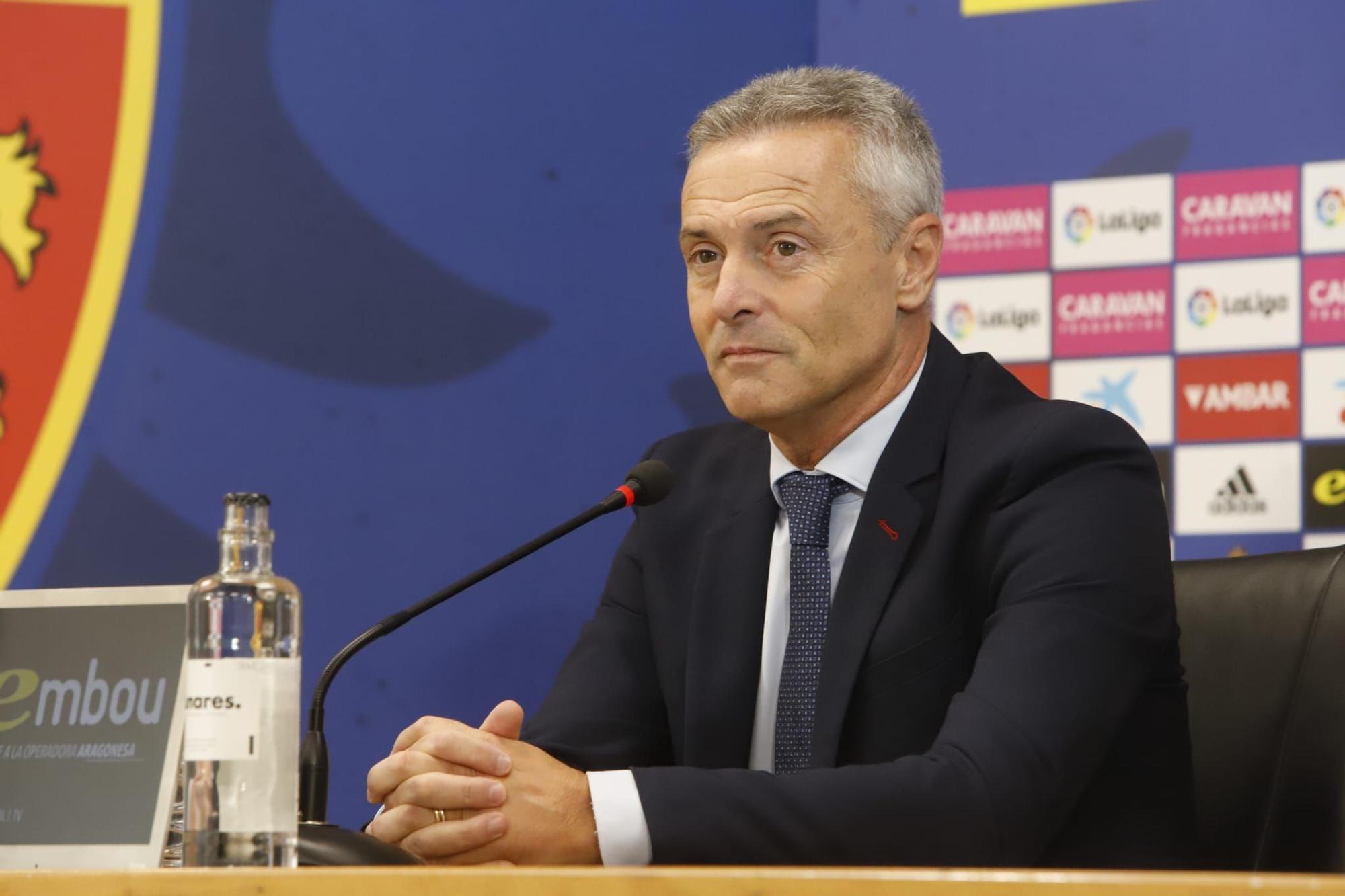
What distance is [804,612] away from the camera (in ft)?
5.76

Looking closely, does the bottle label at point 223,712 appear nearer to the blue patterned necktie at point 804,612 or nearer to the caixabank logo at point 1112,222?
the blue patterned necktie at point 804,612

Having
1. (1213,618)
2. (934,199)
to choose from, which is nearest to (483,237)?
(934,199)

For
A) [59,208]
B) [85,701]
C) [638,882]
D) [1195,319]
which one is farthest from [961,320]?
[638,882]

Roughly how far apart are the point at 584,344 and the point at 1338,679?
1424 millimetres

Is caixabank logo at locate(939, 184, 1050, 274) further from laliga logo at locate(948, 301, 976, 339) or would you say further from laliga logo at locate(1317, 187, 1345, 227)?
laliga logo at locate(1317, 187, 1345, 227)

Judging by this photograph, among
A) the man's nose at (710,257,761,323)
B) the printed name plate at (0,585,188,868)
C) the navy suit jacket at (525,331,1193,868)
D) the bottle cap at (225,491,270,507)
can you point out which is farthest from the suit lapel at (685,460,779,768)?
the bottle cap at (225,491,270,507)

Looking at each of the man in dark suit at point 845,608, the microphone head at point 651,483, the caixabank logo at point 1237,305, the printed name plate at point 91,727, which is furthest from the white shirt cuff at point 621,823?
the caixabank logo at point 1237,305

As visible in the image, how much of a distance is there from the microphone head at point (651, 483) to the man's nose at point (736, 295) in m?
0.26

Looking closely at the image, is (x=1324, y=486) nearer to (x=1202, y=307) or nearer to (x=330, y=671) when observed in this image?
(x=1202, y=307)

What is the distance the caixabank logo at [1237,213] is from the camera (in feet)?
7.61

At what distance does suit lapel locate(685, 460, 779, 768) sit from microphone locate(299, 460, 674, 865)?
17 centimetres

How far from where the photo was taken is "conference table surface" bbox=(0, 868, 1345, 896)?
73 centimetres

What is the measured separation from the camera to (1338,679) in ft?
5.33

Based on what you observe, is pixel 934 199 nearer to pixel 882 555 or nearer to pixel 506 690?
pixel 882 555
